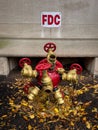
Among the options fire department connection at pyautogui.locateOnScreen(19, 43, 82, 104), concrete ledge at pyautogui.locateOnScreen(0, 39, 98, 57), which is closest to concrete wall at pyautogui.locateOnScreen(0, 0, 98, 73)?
concrete ledge at pyautogui.locateOnScreen(0, 39, 98, 57)

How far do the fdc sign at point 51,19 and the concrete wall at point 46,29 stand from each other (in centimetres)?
5

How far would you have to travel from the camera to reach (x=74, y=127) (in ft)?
6.91

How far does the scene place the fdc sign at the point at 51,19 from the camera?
279 cm

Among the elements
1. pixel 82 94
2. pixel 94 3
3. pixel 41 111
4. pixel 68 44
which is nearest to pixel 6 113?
pixel 41 111

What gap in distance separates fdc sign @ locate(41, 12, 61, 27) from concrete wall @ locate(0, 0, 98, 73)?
0.05 meters

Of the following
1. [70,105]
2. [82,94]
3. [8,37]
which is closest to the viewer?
[70,105]

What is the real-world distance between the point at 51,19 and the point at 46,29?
0.14 m

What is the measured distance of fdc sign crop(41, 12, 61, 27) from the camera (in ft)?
9.14

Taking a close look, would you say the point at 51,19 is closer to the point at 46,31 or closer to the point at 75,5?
the point at 46,31

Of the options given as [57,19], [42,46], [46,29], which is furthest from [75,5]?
[42,46]

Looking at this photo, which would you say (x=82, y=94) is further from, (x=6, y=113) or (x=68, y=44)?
(x=6, y=113)

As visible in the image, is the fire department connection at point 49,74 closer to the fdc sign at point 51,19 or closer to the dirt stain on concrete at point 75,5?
the fdc sign at point 51,19

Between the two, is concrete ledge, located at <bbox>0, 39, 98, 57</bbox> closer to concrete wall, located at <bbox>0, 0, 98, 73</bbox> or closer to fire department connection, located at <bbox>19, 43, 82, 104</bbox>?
concrete wall, located at <bbox>0, 0, 98, 73</bbox>

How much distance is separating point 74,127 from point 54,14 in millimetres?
1396
